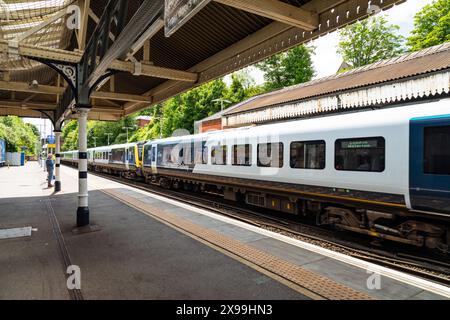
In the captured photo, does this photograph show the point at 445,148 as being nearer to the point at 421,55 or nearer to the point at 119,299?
the point at 119,299

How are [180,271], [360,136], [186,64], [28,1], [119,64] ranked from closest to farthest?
1. [180,271]
2. [28,1]
3. [360,136]
4. [119,64]
5. [186,64]

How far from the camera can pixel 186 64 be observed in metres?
9.82

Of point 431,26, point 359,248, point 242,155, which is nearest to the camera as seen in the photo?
point 359,248

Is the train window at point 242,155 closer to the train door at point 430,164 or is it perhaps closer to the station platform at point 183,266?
the station platform at point 183,266

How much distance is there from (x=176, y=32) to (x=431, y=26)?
30.7 metres

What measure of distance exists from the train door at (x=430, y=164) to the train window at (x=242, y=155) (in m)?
5.32

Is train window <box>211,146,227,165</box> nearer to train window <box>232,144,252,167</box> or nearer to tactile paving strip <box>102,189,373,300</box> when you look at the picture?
train window <box>232,144,252,167</box>

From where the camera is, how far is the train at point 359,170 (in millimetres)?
5656

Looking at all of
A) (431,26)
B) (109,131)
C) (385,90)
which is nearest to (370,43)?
(431,26)

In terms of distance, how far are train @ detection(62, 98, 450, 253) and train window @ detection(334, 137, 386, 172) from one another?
21 mm

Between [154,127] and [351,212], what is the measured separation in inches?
2016

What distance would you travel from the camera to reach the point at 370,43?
35750mm

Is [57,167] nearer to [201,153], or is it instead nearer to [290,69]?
[201,153]
